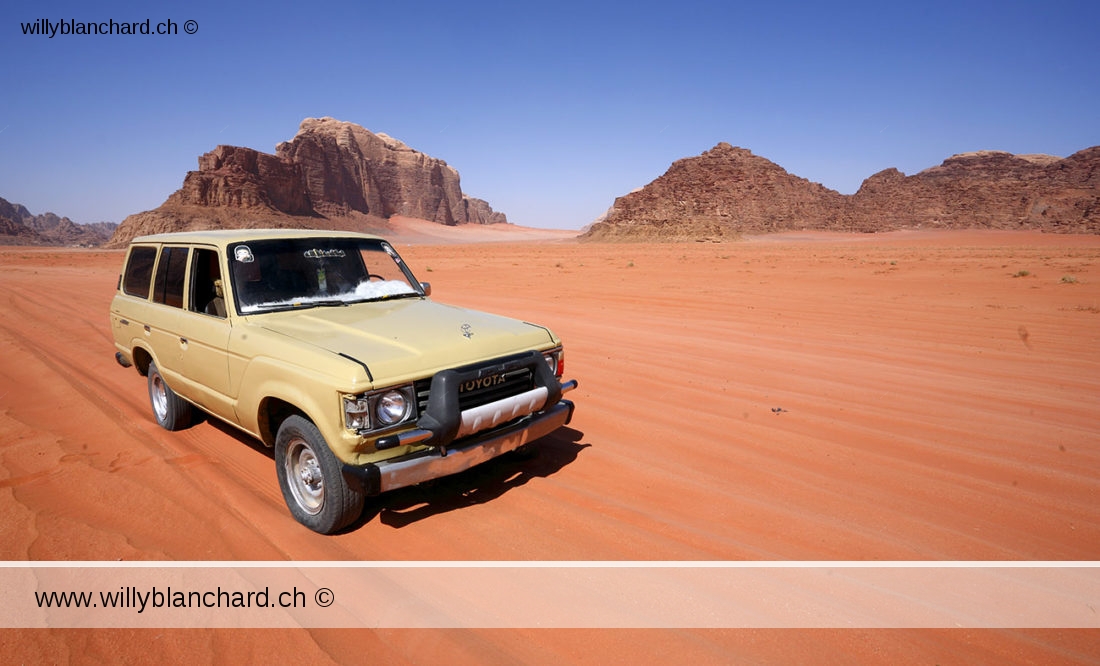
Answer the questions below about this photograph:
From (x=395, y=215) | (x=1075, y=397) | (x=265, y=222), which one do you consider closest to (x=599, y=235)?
(x=265, y=222)

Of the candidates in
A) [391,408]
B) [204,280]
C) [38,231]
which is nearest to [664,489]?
[391,408]

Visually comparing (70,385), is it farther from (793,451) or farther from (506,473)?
(793,451)

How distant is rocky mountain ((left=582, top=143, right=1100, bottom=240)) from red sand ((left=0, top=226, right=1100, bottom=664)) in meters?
77.3

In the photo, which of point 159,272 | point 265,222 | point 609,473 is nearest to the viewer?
point 609,473

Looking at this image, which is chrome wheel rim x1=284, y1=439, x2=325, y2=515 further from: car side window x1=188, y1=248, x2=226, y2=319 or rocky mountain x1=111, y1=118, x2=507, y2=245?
rocky mountain x1=111, y1=118, x2=507, y2=245

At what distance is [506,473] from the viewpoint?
457cm

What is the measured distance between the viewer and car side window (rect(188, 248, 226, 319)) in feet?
15.1

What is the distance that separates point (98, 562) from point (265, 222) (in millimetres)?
93952

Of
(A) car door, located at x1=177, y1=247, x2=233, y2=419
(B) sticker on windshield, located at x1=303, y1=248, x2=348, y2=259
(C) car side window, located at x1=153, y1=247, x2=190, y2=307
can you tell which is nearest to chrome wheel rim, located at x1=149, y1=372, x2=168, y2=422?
(C) car side window, located at x1=153, y1=247, x2=190, y2=307

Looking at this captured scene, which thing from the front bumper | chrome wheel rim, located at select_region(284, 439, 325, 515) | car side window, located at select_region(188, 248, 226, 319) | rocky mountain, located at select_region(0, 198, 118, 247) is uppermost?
rocky mountain, located at select_region(0, 198, 118, 247)

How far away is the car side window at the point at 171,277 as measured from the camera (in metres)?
4.89

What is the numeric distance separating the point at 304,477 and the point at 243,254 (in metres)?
1.85

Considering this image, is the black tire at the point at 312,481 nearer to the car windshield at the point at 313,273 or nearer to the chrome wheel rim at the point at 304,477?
the chrome wheel rim at the point at 304,477

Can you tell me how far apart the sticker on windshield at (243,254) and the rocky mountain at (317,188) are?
8030 cm
